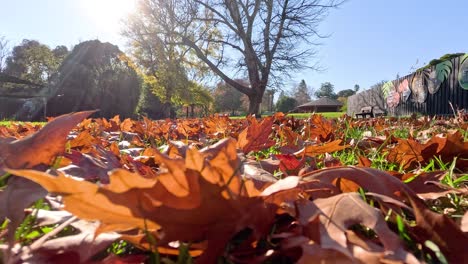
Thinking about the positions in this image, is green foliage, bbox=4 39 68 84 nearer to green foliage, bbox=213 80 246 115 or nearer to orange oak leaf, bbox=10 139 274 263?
green foliage, bbox=213 80 246 115

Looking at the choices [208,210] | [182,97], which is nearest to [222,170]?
[208,210]

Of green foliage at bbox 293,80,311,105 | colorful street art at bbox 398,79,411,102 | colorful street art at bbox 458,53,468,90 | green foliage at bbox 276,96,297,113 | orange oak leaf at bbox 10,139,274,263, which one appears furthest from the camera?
green foliage at bbox 293,80,311,105

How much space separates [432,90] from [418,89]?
4.99 ft

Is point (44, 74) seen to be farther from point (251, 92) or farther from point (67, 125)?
point (67, 125)

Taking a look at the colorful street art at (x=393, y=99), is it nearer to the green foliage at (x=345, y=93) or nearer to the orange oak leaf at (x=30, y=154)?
the orange oak leaf at (x=30, y=154)

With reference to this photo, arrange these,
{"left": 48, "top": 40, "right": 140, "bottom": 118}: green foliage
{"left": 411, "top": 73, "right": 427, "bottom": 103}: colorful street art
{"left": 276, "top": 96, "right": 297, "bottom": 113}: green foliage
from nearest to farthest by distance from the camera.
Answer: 1. {"left": 411, "top": 73, "right": 427, "bottom": 103}: colorful street art
2. {"left": 48, "top": 40, "right": 140, "bottom": 118}: green foliage
3. {"left": 276, "top": 96, "right": 297, "bottom": 113}: green foliage

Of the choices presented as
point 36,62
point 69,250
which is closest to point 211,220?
point 69,250

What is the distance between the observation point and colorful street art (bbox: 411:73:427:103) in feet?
60.5

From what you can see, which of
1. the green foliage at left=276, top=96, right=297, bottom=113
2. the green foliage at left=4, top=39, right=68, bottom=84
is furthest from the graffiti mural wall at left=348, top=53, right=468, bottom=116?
the green foliage at left=276, top=96, right=297, bottom=113

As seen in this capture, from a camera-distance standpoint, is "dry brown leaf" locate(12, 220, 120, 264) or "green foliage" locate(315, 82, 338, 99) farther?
"green foliage" locate(315, 82, 338, 99)

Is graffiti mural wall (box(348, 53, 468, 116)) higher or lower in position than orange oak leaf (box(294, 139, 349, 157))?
higher

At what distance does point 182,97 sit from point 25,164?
26.0 metres

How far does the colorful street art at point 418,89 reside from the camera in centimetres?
1844

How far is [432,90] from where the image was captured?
690 inches
